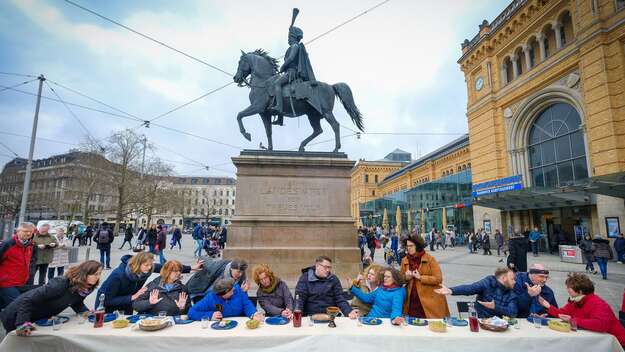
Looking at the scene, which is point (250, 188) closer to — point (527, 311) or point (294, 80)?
point (294, 80)

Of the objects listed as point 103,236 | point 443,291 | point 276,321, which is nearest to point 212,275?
point 276,321

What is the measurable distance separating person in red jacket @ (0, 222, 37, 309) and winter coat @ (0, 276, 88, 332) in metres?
2.15

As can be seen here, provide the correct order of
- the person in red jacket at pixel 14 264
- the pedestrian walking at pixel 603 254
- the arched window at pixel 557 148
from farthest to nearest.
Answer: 1. the arched window at pixel 557 148
2. the pedestrian walking at pixel 603 254
3. the person in red jacket at pixel 14 264

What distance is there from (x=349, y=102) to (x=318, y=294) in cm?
701

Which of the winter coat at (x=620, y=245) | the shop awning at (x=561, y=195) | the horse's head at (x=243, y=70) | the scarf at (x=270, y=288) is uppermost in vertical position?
the horse's head at (x=243, y=70)

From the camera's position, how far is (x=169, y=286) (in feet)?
14.0

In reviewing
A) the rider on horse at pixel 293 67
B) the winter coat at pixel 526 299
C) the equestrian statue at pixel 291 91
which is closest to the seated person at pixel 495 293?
the winter coat at pixel 526 299

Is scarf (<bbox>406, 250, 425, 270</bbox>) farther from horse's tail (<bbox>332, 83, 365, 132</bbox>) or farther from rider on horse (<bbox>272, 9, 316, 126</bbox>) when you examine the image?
rider on horse (<bbox>272, 9, 316, 126</bbox>)

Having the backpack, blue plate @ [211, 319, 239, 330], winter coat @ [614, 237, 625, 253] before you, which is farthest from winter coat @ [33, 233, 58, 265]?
winter coat @ [614, 237, 625, 253]

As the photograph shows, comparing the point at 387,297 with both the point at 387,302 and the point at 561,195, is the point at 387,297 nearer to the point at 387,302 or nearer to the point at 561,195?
the point at 387,302

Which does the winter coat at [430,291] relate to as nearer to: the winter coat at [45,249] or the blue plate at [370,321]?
the blue plate at [370,321]

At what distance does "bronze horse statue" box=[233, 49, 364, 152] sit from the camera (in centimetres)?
971

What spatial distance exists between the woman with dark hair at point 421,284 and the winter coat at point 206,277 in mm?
2495

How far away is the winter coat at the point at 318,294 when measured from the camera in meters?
4.44
